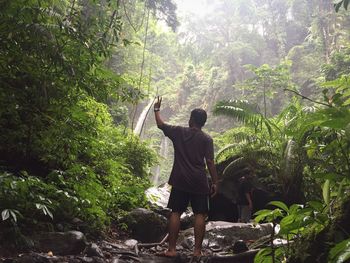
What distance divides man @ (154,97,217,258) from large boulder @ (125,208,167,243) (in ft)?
6.19

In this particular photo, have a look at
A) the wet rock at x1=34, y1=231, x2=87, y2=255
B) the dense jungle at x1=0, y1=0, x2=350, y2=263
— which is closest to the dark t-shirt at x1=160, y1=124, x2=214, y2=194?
the dense jungle at x1=0, y1=0, x2=350, y2=263

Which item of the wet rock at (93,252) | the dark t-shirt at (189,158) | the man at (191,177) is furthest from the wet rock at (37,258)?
the dark t-shirt at (189,158)

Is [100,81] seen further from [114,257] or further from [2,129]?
[114,257]

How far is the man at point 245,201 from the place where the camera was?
9.85m

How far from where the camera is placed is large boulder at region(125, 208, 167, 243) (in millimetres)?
6336

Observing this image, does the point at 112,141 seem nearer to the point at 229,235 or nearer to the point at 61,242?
the point at 229,235

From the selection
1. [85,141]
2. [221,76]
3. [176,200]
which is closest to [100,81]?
[85,141]

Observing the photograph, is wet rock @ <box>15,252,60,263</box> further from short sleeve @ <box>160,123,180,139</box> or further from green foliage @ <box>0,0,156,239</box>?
short sleeve @ <box>160,123,180,139</box>

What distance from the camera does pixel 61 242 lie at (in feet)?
13.2

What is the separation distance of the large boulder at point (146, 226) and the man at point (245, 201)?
13.0ft

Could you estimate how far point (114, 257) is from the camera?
172 inches

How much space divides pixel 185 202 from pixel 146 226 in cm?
213

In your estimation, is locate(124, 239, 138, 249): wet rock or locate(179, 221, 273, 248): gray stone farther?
locate(179, 221, 273, 248): gray stone

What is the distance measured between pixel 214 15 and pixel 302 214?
35.5 m
